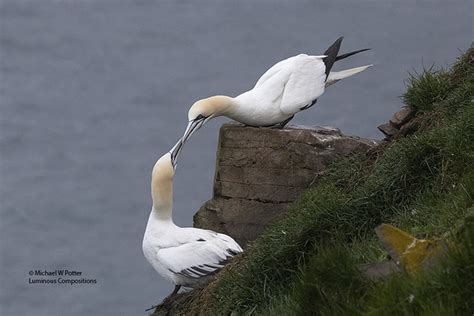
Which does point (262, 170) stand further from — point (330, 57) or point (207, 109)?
point (330, 57)

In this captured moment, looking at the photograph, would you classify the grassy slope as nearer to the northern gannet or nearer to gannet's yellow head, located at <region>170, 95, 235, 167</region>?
the northern gannet

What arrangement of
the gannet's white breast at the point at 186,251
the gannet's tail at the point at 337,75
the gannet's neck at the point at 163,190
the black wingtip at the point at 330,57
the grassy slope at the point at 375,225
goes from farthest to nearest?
the gannet's tail at the point at 337,75 < the black wingtip at the point at 330,57 < the gannet's neck at the point at 163,190 < the gannet's white breast at the point at 186,251 < the grassy slope at the point at 375,225

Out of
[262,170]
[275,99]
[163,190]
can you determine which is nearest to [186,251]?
[163,190]

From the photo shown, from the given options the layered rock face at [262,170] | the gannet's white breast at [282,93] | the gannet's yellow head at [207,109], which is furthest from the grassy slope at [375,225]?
the gannet's yellow head at [207,109]

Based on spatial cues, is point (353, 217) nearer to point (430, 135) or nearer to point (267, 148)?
point (430, 135)

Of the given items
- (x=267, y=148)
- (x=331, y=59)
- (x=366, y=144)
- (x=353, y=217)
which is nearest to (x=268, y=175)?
(x=267, y=148)

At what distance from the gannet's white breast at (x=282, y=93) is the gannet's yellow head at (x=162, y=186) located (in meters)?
0.98

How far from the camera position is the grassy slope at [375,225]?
5598 millimetres

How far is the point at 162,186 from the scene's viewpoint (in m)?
10.9

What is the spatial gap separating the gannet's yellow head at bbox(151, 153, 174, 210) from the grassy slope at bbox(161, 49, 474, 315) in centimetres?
132

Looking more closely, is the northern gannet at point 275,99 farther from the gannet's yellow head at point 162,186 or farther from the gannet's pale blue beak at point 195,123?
the gannet's yellow head at point 162,186

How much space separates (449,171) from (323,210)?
0.94 m

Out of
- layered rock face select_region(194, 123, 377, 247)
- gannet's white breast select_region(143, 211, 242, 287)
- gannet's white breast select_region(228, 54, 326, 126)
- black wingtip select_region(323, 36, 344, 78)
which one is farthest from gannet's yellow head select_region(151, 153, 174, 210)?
black wingtip select_region(323, 36, 344, 78)

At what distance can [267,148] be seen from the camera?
11109 mm
